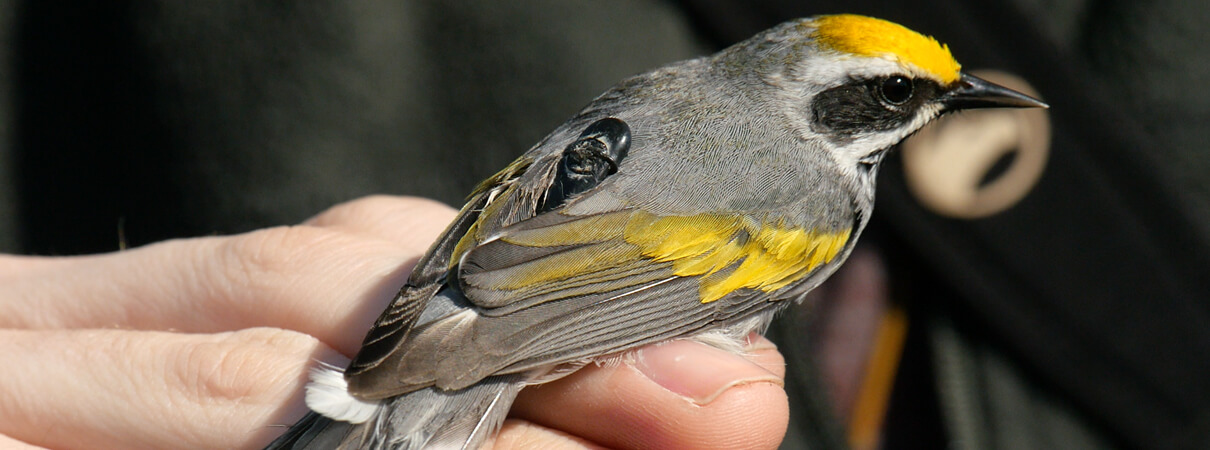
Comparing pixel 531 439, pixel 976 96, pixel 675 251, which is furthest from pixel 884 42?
pixel 531 439

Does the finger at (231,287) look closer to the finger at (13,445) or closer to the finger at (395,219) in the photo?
the finger at (395,219)

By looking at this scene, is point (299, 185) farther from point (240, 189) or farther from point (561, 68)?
point (561, 68)

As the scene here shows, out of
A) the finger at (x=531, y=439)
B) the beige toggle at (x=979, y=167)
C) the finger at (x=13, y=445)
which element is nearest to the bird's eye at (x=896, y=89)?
the beige toggle at (x=979, y=167)

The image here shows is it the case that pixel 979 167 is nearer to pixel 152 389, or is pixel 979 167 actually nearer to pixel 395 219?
pixel 395 219

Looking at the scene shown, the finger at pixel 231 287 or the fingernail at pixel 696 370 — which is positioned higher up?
the finger at pixel 231 287

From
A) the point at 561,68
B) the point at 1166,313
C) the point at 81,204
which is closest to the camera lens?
the point at 1166,313

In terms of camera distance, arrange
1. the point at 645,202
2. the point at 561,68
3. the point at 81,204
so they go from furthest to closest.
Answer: the point at 81,204, the point at 561,68, the point at 645,202


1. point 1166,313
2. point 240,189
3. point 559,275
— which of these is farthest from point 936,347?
point 240,189

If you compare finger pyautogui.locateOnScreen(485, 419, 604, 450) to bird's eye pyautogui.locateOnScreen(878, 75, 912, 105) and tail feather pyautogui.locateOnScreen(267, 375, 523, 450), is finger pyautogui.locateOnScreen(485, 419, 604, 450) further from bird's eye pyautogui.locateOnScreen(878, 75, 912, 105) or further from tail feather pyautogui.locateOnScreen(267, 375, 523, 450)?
bird's eye pyautogui.locateOnScreen(878, 75, 912, 105)
